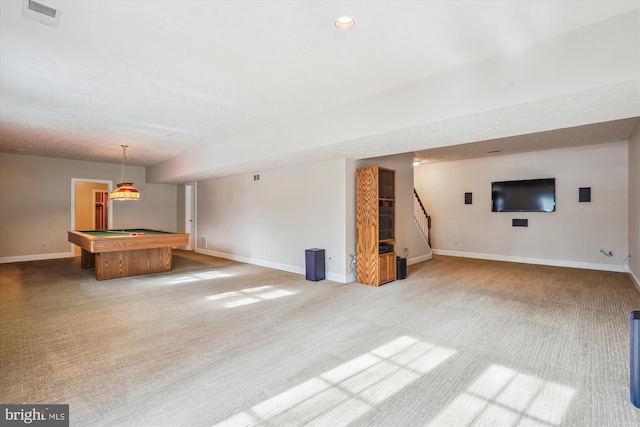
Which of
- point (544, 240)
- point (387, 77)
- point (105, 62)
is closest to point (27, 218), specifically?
point (105, 62)

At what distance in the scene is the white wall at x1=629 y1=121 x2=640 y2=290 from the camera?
16.3 feet

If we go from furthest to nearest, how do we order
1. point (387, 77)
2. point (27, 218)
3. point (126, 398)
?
point (27, 218) < point (387, 77) < point (126, 398)

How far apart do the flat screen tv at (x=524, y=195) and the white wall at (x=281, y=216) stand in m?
4.81

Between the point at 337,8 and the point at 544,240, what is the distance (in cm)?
763

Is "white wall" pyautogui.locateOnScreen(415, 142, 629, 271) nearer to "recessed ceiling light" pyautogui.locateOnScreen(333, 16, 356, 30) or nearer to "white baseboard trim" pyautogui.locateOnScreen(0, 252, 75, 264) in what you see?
"recessed ceiling light" pyautogui.locateOnScreen(333, 16, 356, 30)

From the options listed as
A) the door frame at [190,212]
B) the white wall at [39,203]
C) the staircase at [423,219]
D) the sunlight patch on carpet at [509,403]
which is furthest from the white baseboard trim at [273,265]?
the staircase at [423,219]

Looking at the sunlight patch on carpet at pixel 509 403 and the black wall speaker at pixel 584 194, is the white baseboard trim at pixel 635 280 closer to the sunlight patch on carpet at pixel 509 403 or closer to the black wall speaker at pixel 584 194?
the black wall speaker at pixel 584 194

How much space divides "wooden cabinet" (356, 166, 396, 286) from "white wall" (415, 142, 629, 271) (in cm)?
398

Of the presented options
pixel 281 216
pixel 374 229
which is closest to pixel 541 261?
pixel 374 229

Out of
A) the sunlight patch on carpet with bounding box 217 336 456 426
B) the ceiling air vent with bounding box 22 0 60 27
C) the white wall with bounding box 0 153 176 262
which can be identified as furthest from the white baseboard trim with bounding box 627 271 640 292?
the white wall with bounding box 0 153 176 262

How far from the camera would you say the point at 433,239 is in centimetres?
938

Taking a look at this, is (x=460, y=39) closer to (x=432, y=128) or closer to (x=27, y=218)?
(x=432, y=128)

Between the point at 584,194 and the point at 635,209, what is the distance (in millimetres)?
1537

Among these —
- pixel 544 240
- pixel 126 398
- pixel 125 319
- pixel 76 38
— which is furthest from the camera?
pixel 544 240
